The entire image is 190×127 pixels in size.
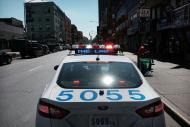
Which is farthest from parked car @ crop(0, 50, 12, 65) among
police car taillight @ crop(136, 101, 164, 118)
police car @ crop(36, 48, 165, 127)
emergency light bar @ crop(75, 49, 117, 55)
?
police car taillight @ crop(136, 101, 164, 118)

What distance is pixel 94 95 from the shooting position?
4270 millimetres

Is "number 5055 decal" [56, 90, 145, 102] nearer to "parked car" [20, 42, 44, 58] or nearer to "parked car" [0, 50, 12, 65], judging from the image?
"parked car" [0, 50, 12, 65]

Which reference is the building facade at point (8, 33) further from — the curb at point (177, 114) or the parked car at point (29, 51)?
the curb at point (177, 114)

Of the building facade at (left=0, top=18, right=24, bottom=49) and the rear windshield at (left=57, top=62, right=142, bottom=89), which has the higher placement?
the building facade at (left=0, top=18, right=24, bottom=49)

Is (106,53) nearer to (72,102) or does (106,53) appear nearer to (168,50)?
(72,102)

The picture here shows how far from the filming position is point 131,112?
4.01 metres

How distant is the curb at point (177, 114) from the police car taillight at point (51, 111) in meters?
3.42

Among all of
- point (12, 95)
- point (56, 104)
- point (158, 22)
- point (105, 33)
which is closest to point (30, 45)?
point (158, 22)

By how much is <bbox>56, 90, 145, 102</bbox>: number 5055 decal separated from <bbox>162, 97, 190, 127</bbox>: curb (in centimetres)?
269

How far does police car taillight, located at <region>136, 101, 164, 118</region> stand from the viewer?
407cm

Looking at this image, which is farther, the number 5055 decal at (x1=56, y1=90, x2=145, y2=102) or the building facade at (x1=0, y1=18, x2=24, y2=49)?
the building facade at (x1=0, y1=18, x2=24, y2=49)

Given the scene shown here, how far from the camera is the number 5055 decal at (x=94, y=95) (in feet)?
13.6

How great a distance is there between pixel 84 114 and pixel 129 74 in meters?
1.46

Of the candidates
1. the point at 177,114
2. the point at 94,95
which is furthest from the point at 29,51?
the point at 94,95
